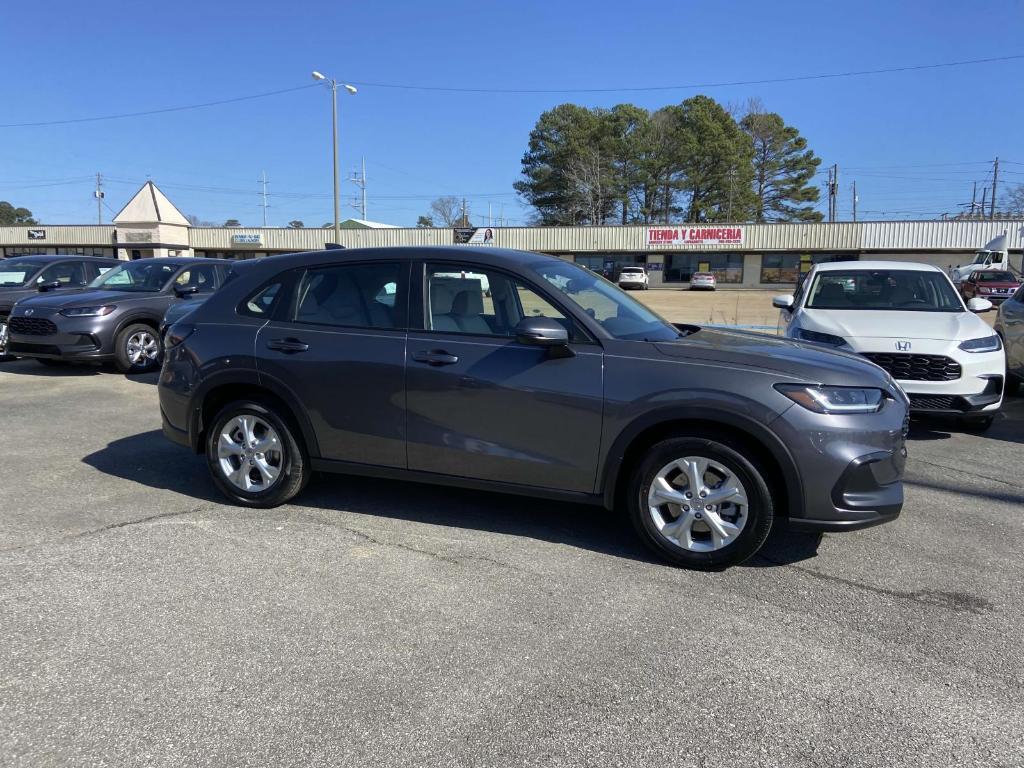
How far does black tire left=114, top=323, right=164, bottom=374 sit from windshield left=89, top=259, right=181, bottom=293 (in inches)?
29.1

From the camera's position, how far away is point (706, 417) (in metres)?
3.58

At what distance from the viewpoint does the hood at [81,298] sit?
377 inches

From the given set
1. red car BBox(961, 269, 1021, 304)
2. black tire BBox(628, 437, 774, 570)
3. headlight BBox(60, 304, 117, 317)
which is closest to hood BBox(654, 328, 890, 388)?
black tire BBox(628, 437, 774, 570)

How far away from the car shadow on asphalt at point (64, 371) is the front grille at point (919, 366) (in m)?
8.77

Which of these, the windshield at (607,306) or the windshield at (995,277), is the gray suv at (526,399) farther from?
the windshield at (995,277)

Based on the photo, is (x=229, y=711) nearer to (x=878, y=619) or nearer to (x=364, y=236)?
(x=878, y=619)

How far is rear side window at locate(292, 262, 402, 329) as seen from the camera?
14.3 ft

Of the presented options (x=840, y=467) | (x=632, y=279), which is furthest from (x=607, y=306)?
(x=632, y=279)

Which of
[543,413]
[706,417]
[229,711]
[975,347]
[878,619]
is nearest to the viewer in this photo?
[229,711]

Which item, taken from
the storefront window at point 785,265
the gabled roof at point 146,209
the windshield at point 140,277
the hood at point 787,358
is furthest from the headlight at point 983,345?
the gabled roof at point 146,209

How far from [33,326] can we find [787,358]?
975cm

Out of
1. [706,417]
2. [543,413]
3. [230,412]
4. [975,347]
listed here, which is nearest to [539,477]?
[543,413]

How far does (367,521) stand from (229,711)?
1933mm

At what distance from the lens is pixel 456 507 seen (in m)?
4.71
